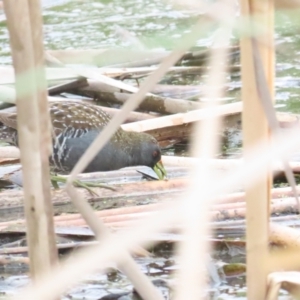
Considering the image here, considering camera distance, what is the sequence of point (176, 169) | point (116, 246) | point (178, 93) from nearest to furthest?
1. point (116, 246)
2. point (176, 169)
3. point (178, 93)

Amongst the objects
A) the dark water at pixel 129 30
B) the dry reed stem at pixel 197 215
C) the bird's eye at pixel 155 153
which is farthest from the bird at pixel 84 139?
the dry reed stem at pixel 197 215

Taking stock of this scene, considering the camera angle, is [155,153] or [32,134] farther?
[155,153]

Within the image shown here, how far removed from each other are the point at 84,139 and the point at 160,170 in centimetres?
59

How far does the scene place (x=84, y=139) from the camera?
13.5 feet

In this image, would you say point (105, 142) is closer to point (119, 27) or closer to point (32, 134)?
point (32, 134)

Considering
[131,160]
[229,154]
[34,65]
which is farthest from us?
[131,160]

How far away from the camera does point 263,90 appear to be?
3.90ft

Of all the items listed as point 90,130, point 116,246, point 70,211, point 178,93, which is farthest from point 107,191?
point 116,246

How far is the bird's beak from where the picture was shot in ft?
12.0

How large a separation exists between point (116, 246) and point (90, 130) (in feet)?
10.4

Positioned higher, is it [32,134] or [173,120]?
[32,134]

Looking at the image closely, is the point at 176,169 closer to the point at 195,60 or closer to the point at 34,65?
the point at 195,60

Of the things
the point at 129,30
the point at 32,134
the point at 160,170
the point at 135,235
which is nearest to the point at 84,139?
the point at 160,170

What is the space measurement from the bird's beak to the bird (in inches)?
4.8
